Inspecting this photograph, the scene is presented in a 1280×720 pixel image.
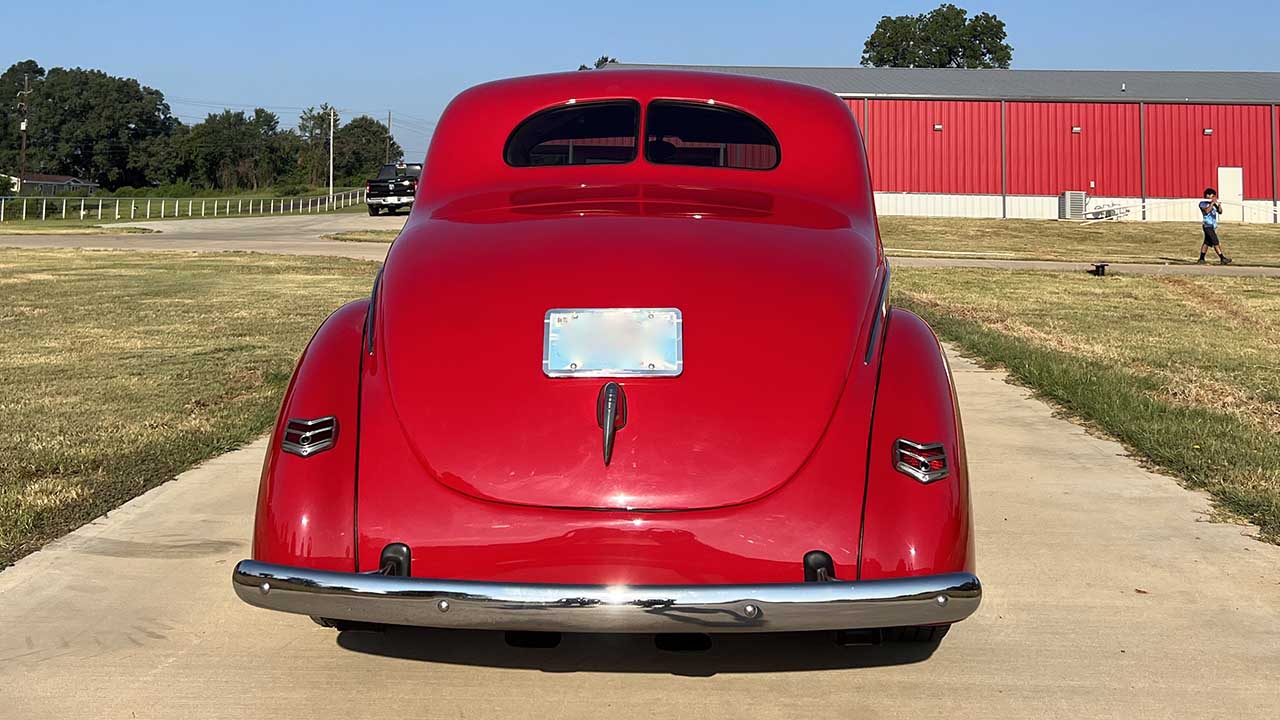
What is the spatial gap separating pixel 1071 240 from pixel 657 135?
33.2 meters

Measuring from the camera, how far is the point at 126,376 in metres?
8.52

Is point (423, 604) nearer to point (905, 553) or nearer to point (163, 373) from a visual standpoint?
point (905, 553)

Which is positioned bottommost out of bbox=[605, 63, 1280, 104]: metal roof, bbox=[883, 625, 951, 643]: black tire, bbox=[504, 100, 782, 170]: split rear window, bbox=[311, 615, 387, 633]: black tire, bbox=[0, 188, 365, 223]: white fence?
bbox=[883, 625, 951, 643]: black tire

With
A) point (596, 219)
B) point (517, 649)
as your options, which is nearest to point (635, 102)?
point (596, 219)

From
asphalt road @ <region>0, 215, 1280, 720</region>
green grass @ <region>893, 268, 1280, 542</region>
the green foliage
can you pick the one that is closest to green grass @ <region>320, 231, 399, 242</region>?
green grass @ <region>893, 268, 1280, 542</region>

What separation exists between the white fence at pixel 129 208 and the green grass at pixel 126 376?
35054mm

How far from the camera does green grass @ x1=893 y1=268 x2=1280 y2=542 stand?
226 inches

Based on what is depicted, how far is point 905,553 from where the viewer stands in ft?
9.19

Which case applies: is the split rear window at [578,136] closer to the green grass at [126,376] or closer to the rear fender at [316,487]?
the rear fender at [316,487]

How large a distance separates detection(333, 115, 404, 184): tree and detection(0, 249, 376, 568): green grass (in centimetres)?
11097

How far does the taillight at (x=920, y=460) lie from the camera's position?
2.92m

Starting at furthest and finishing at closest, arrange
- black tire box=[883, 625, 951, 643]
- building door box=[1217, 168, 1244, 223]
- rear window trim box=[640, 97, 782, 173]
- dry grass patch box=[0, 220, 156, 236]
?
building door box=[1217, 168, 1244, 223] → dry grass patch box=[0, 220, 156, 236] → rear window trim box=[640, 97, 782, 173] → black tire box=[883, 625, 951, 643]

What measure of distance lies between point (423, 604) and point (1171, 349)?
8.79 metres

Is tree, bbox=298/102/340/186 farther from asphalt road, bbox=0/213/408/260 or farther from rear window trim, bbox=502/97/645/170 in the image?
rear window trim, bbox=502/97/645/170
